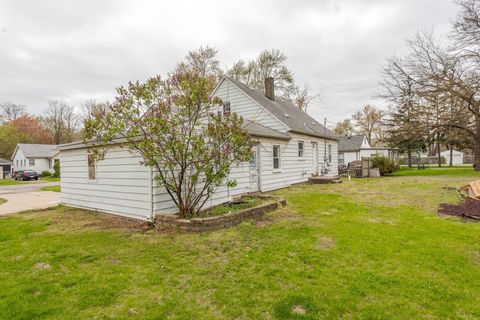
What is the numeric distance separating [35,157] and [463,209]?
A: 43240 mm

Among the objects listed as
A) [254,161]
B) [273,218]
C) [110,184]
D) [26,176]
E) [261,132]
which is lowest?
[273,218]

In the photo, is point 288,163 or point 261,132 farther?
point 288,163

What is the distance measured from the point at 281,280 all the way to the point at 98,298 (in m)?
2.29

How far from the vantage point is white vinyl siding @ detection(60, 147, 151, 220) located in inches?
275

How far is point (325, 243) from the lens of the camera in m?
4.84

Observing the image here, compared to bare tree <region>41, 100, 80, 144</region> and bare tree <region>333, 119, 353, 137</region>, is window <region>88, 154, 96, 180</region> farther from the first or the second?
bare tree <region>333, 119, 353, 137</region>

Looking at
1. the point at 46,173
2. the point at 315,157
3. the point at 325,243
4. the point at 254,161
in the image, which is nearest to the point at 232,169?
the point at 254,161

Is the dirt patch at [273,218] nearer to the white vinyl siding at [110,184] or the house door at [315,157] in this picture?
the white vinyl siding at [110,184]

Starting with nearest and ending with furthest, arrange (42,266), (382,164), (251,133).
A: (42,266) < (251,133) < (382,164)

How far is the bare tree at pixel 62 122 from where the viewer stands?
4469 centimetres

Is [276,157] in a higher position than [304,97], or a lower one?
lower

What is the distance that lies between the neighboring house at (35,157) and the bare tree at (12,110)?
15895 millimetres

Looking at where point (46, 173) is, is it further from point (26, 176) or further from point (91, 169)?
point (91, 169)

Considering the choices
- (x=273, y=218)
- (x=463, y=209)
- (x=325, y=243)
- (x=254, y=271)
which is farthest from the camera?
Result: (x=463, y=209)
